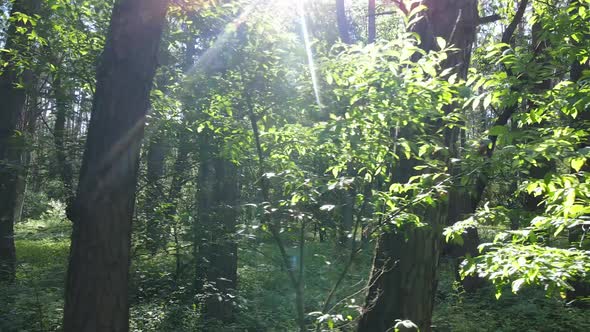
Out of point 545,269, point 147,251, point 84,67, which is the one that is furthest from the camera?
point 147,251

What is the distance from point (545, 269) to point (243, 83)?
125 inches

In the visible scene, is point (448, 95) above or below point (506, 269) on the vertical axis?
above

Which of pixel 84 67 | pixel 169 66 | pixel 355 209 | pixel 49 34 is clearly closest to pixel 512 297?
Answer: pixel 355 209

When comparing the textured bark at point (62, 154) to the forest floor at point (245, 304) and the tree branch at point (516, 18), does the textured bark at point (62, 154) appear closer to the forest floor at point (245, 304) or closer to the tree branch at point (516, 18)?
Result: the forest floor at point (245, 304)

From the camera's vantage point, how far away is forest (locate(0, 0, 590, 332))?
10.9ft

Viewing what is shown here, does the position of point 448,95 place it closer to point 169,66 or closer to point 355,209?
point 355,209

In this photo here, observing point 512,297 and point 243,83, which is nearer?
point 243,83

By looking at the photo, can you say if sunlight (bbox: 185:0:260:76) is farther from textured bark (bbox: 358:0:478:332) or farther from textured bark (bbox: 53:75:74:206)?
textured bark (bbox: 53:75:74:206)

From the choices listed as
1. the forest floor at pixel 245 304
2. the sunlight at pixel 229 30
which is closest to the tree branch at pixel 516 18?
the forest floor at pixel 245 304

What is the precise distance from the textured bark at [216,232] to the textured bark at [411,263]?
102 inches

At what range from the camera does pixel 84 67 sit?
6.02m

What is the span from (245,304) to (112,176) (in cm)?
430

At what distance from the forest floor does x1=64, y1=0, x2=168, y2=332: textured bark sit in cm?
196

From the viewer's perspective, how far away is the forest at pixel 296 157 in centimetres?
332
